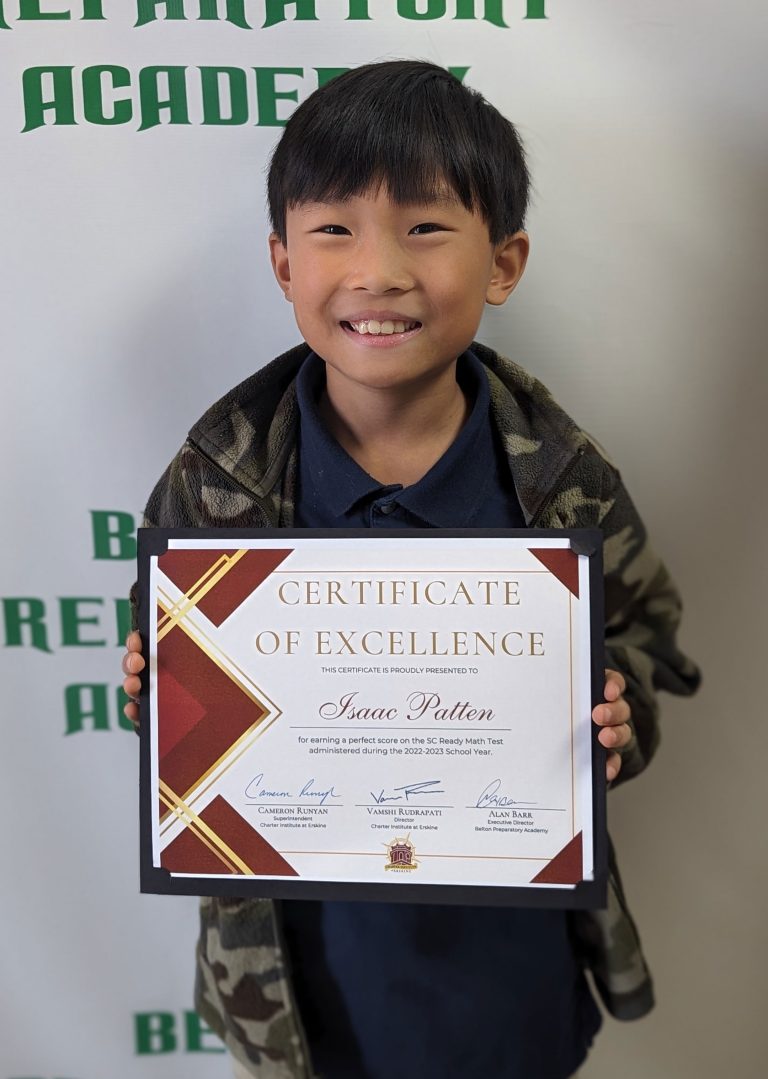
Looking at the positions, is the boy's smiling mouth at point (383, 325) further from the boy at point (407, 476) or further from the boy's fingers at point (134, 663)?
the boy's fingers at point (134, 663)

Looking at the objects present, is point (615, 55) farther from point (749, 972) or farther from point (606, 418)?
point (749, 972)

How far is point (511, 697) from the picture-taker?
2.09ft

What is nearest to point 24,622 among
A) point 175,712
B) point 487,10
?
point 175,712

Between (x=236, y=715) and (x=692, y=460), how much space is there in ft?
1.68

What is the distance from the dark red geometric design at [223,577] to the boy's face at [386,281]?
0.49ft

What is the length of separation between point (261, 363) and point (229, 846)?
1.44ft

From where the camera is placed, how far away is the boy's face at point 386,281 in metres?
0.64

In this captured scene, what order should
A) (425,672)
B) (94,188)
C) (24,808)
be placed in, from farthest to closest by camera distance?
(24,808), (94,188), (425,672)

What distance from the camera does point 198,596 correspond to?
0.65 meters

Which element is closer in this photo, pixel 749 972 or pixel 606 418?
pixel 606 418

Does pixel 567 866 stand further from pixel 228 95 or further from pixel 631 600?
pixel 228 95

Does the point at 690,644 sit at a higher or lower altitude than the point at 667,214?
lower

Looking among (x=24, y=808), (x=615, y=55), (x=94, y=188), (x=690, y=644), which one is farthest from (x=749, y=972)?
(x=94, y=188)

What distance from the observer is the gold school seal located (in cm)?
65
